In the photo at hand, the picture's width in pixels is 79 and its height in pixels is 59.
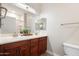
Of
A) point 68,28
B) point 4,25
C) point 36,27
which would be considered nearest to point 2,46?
point 4,25

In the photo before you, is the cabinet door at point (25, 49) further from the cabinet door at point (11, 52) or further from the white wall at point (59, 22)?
the white wall at point (59, 22)

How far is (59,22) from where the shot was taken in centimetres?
228

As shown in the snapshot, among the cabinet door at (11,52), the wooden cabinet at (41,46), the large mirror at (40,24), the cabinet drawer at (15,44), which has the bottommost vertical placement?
the wooden cabinet at (41,46)

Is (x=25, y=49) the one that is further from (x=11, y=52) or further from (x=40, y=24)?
(x=40, y=24)

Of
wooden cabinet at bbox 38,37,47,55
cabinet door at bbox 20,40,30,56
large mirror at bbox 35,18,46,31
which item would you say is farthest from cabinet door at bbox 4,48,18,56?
large mirror at bbox 35,18,46,31

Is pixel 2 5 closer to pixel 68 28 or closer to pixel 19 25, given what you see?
pixel 19 25

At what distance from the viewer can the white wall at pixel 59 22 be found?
77.5 inches

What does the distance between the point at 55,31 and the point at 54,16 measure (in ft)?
1.25

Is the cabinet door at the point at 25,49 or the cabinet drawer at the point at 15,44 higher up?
the cabinet drawer at the point at 15,44

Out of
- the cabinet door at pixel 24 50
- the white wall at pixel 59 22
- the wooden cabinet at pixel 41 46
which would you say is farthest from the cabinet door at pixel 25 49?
the white wall at pixel 59 22

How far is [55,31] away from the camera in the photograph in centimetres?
238

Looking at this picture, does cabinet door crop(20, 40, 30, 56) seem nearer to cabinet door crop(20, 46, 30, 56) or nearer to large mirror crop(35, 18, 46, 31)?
cabinet door crop(20, 46, 30, 56)

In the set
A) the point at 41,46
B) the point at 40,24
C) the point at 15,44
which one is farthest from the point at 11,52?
the point at 40,24

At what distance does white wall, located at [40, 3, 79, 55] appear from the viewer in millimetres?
1970
